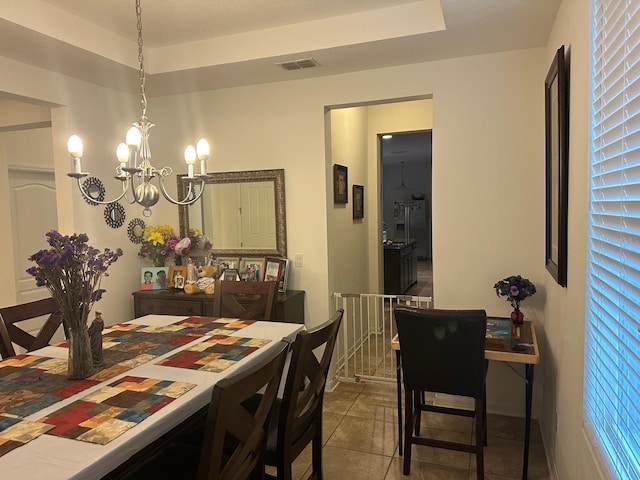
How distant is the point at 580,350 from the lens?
5.59 ft

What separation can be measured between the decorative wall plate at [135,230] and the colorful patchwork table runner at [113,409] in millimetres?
2330

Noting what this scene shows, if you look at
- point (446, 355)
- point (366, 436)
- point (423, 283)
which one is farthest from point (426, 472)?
point (423, 283)

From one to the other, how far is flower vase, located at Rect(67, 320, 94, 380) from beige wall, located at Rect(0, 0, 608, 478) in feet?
5.96

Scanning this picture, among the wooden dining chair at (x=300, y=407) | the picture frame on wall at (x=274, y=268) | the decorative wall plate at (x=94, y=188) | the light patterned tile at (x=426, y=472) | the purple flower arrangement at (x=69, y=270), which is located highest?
the decorative wall plate at (x=94, y=188)

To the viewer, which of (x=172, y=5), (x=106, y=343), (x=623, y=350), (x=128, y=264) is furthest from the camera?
(x=128, y=264)

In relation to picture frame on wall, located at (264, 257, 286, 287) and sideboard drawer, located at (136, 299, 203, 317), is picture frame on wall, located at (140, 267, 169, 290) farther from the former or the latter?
picture frame on wall, located at (264, 257, 286, 287)

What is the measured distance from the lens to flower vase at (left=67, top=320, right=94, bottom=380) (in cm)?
183

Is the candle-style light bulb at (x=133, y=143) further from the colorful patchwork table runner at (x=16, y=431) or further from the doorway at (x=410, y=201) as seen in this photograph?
the doorway at (x=410, y=201)

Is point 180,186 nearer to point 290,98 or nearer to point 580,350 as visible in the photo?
point 290,98

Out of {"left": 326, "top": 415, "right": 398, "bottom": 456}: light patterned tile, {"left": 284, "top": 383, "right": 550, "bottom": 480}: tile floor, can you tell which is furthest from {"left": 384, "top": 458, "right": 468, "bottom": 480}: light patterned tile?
{"left": 326, "top": 415, "right": 398, "bottom": 456}: light patterned tile

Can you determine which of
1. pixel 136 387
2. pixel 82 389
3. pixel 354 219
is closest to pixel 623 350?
pixel 136 387

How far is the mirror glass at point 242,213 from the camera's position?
3.75 m

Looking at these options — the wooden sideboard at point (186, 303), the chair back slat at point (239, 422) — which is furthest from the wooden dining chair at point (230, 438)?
the wooden sideboard at point (186, 303)

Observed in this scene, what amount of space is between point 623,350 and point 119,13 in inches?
122
